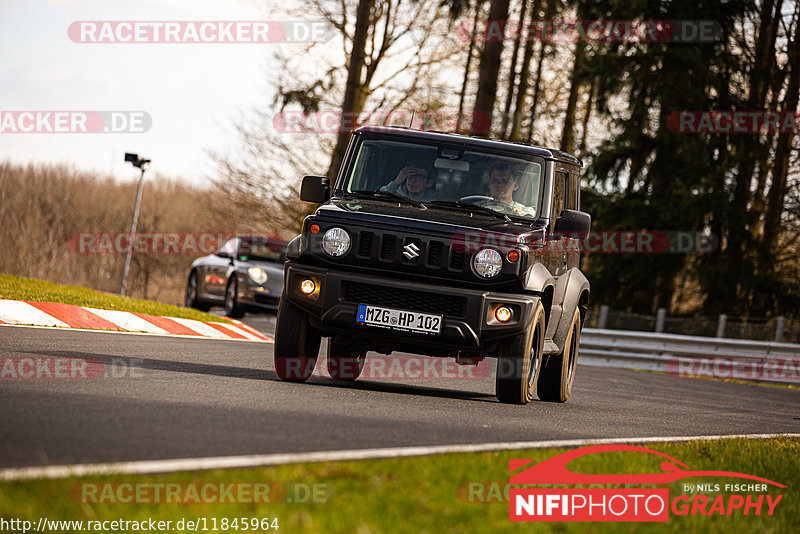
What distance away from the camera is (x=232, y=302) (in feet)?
71.6

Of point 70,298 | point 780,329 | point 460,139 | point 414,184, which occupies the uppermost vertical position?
point 460,139

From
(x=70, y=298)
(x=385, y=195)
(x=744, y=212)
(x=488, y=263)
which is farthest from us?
(x=744, y=212)

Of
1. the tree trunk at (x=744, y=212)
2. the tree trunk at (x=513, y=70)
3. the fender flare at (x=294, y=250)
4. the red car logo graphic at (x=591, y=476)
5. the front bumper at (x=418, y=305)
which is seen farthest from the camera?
the tree trunk at (x=513, y=70)

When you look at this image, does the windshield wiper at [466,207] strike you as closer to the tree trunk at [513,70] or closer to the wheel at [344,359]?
the wheel at [344,359]

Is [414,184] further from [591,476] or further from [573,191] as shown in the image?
[591,476]

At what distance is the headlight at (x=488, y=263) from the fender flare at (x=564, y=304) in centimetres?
119

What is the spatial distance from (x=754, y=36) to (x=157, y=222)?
60.3 m

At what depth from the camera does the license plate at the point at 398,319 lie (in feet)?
27.9

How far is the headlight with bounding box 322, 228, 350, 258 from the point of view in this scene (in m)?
8.62

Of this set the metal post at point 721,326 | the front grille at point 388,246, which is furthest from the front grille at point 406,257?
the metal post at point 721,326

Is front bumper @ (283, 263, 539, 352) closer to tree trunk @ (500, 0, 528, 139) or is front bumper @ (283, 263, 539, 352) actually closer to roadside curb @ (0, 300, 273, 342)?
roadside curb @ (0, 300, 273, 342)

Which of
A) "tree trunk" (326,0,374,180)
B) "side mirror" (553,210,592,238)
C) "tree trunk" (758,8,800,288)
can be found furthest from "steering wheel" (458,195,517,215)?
"tree trunk" (758,8,800,288)

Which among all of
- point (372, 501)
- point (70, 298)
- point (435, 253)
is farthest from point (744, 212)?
point (372, 501)

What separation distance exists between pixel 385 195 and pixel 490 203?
2.95ft
